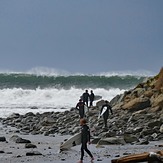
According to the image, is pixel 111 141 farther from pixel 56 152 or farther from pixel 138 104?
pixel 138 104

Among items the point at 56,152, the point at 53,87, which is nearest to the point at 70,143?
the point at 56,152

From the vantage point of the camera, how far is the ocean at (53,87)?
206 ft

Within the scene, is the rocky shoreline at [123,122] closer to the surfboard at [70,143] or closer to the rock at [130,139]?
the rock at [130,139]

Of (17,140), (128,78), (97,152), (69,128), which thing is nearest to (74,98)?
(128,78)

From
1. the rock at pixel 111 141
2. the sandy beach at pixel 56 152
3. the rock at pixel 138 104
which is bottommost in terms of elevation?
the sandy beach at pixel 56 152

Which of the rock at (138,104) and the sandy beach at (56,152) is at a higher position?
the rock at (138,104)

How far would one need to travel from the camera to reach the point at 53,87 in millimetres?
78062

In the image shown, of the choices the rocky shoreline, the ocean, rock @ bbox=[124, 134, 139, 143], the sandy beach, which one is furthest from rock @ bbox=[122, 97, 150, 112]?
the ocean

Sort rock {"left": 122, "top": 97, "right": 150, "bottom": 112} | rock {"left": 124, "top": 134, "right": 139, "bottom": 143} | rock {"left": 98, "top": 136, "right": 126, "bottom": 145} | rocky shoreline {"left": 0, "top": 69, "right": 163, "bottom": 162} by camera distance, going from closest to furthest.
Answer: rock {"left": 98, "top": 136, "right": 126, "bottom": 145} → rock {"left": 124, "top": 134, "right": 139, "bottom": 143} → rocky shoreline {"left": 0, "top": 69, "right": 163, "bottom": 162} → rock {"left": 122, "top": 97, "right": 150, "bottom": 112}

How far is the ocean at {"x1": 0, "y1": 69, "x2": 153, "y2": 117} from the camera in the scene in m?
62.8

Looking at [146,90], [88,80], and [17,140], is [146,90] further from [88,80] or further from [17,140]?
[88,80]

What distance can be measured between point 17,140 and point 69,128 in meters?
6.71

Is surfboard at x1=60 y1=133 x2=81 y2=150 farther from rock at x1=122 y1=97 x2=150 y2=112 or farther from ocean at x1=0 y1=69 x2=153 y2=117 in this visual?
ocean at x1=0 y1=69 x2=153 y2=117

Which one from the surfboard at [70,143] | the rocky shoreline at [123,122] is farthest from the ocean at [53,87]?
the surfboard at [70,143]
